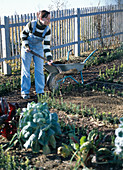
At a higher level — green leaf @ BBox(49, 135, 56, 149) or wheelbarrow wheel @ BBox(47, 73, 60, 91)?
wheelbarrow wheel @ BBox(47, 73, 60, 91)

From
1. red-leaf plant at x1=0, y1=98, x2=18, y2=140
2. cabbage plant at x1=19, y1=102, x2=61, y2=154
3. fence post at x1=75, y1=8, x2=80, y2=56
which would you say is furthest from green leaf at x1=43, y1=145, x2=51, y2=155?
fence post at x1=75, y1=8, x2=80, y2=56

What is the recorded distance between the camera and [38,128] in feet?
12.2

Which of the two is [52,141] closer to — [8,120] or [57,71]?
[8,120]

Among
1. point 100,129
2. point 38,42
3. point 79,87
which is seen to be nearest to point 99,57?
point 79,87

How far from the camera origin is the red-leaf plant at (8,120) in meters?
4.04

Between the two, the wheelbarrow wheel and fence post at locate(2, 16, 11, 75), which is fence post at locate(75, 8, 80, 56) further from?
the wheelbarrow wheel

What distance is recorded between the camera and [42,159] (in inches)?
142

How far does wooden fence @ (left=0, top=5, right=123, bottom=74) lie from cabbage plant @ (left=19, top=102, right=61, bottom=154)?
4919 millimetres

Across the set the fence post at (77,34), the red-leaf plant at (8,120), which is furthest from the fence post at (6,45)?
the red-leaf plant at (8,120)

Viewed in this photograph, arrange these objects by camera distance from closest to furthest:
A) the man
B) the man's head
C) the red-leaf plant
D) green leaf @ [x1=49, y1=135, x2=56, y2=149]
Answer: green leaf @ [x1=49, y1=135, x2=56, y2=149] < the red-leaf plant < the man's head < the man

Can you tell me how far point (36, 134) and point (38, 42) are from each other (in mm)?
2793

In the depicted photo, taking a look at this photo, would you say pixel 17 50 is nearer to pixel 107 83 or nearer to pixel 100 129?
pixel 107 83

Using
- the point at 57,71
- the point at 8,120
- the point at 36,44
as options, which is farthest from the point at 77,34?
the point at 8,120

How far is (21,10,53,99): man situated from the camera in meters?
5.87
